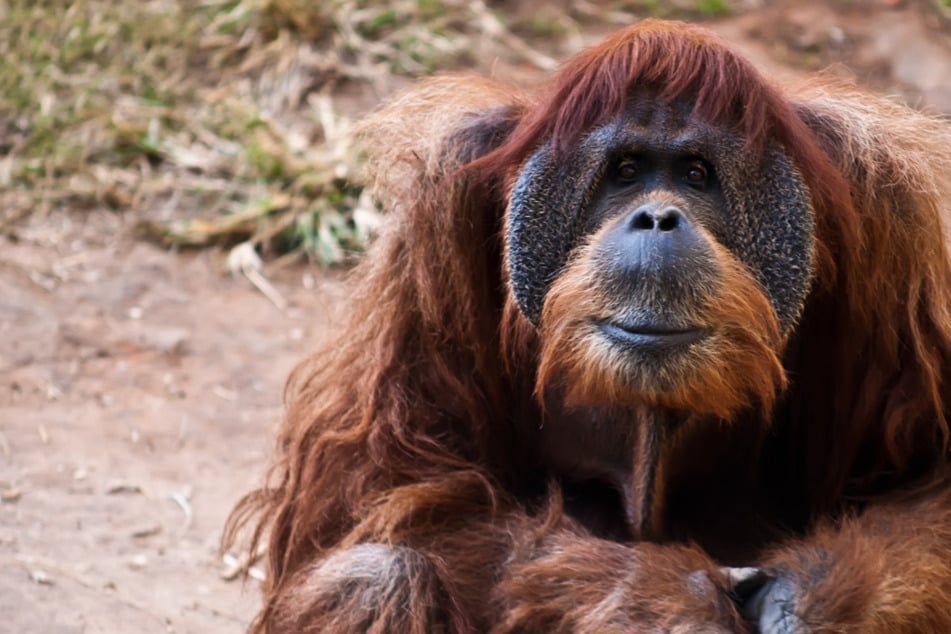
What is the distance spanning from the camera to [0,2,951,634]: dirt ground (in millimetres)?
4395

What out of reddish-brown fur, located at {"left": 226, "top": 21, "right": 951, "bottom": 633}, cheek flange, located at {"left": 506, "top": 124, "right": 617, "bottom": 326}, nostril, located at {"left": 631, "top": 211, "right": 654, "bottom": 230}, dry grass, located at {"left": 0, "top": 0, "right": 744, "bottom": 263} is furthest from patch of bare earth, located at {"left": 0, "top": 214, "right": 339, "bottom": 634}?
nostril, located at {"left": 631, "top": 211, "right": 654, "bottom": 230}

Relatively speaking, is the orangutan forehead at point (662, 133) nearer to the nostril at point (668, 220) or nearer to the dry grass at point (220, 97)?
the nostril at point (668, 220)

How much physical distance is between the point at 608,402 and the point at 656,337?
29cm

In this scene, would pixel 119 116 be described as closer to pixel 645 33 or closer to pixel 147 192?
A: pixel 147 192

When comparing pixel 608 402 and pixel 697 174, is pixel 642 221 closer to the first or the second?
pixel 697 174

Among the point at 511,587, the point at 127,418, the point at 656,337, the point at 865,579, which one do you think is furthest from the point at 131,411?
the point at 865,579

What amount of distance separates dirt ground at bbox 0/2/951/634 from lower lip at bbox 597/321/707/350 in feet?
4.09

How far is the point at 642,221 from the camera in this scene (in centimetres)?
323

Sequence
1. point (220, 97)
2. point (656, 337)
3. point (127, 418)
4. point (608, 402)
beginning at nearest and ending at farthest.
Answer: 1. point (656, 337)
2. point (608, 402)
3. point (127, 418)
4. point (220, 97)

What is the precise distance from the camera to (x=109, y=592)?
434 cm

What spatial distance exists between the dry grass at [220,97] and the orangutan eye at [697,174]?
3.21 m

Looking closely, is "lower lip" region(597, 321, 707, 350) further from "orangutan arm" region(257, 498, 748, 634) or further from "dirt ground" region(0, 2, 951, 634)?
"dirt ground" region(0, 2, 951, 634)

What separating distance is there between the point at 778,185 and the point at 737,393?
460mm

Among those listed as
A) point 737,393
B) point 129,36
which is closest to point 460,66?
point 129,36
